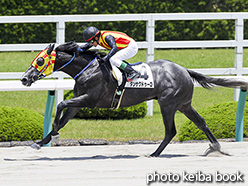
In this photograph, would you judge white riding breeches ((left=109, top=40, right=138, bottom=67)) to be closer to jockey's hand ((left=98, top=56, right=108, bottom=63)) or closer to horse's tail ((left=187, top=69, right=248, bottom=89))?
jockey's hand ((left=98, top=56, right=108, bottom=63))

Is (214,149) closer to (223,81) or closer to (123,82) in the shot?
(223,81)

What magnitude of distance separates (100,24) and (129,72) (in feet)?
32.8

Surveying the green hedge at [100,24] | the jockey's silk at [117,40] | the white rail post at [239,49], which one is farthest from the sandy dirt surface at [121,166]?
the green hedge at [100,24]

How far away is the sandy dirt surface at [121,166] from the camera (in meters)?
5.28

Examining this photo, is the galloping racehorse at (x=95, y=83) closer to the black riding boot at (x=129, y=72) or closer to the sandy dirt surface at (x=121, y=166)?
the black riding boot at (x=129, y=72)

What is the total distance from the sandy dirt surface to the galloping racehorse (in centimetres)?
30

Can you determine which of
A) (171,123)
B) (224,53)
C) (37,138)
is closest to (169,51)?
(224,53)

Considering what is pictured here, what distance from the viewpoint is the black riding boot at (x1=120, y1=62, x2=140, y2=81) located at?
629 centimetres

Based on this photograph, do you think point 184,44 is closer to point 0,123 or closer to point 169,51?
point 0,123

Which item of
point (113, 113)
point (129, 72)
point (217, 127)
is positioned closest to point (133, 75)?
point (129, 72)

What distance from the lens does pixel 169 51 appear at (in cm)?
→ 1675

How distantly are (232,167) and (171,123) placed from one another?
954mm

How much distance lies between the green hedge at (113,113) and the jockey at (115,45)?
11.8ft

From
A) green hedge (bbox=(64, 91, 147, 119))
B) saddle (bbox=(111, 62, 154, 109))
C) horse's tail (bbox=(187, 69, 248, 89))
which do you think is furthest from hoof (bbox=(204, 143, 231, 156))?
green hedge (bbox=(64, 91, 147, 119))
